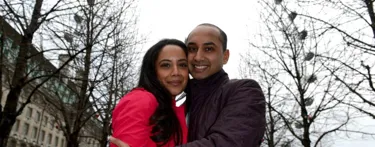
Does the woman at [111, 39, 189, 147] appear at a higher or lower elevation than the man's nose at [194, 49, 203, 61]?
lower

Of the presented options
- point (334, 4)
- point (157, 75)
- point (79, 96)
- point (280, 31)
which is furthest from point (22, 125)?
point (157, 75)

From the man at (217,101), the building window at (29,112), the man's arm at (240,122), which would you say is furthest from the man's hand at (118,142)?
the building window at (29,112)

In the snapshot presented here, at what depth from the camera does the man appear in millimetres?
1932

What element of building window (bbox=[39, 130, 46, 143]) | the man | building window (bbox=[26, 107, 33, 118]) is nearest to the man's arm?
the man

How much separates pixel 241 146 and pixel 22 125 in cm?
5799

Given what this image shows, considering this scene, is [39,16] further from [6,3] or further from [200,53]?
[200,53]

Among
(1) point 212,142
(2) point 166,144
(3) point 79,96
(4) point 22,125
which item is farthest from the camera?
(4) point 22,125

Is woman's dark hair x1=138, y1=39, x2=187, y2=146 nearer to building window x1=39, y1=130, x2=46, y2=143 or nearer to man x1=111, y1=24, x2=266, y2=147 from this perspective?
man x1=111, y1=24, x2=266, y2=147

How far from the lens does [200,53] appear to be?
2.55 m

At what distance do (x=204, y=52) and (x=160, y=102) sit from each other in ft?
1.69

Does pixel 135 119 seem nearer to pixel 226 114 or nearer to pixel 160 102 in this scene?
pixel 160 102

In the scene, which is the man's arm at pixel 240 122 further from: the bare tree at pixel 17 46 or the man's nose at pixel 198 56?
the bare tree at pixel 17 46

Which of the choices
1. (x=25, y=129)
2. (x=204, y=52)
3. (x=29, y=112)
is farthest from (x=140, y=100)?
(x=29, y=112)

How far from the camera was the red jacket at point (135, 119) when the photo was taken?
2.04 meters
